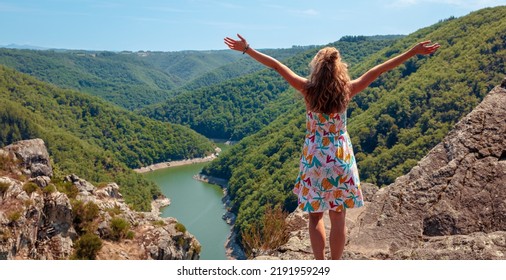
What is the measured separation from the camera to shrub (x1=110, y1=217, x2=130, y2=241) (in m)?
12.2

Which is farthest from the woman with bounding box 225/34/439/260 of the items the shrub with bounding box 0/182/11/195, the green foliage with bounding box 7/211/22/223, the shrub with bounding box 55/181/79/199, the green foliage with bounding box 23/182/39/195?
the shrub with bounding box 55/181/79/199

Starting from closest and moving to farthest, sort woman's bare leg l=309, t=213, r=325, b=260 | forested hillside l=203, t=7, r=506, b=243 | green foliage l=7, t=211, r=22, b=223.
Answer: woman's bare leg l=309, t=213, r=325, b=260
green foliage l=7, t=211, r=22, b=223
forested hillside l=203, t=7, r=506, b=243

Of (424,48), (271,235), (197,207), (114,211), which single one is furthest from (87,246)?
(197,207)

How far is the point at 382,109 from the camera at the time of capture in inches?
2854

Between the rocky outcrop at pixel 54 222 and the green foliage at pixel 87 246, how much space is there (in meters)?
0.14

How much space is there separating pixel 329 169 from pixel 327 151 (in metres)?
0.15

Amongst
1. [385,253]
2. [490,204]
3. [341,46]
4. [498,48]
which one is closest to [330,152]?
[385,253]

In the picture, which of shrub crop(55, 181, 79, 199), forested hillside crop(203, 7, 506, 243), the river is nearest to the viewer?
shrub crop(55, 181, 79, 199)

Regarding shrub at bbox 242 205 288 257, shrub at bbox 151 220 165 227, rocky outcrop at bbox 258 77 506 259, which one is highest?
rocky outcrop at bbox 258 77 506 259

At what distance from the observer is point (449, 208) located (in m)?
4.61

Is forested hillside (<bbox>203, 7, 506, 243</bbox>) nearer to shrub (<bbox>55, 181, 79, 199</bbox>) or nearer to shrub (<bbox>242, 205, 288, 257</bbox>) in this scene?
shrub (<bbox>55, 181, 79, 199</bbox>)

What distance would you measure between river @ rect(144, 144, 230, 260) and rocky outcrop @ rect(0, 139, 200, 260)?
32.6 meters

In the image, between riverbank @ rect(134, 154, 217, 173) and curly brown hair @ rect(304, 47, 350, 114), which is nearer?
curly brown hair @ rect(304, 47, 350, 114)

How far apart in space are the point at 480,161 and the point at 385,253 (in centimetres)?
147
